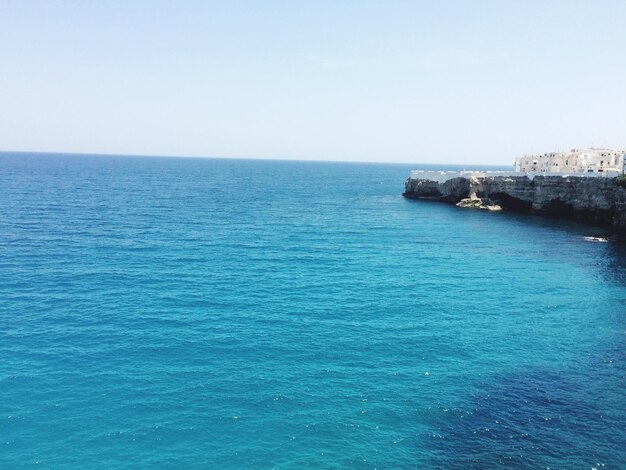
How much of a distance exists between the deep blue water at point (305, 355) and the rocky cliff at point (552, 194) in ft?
88.9

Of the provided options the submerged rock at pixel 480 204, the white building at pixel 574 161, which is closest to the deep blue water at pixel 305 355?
the submerged rock at pixel 480 204

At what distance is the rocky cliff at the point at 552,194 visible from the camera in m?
92.7

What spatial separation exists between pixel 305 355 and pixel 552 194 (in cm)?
8859

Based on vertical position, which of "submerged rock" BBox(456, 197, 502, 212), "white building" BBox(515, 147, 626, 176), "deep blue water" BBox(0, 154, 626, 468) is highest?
"white building" BBox(515, 147, 626, 176)

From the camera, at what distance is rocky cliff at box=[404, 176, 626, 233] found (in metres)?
92.7

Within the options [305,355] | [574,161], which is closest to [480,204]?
[574,161]

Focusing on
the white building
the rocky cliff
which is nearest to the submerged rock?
the rocky cliff

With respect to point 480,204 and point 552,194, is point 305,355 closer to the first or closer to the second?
point 552,194

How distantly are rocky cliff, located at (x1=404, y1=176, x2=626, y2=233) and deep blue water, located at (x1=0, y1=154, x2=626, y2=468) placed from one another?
2711cm

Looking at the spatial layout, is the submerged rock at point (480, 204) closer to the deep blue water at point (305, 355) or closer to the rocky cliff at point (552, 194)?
the rocky cliff at point (552, 194)

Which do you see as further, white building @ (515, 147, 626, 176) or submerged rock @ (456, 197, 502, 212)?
white building @ (515, 147, 626, 176)

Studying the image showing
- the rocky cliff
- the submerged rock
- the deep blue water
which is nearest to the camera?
the deep blue water

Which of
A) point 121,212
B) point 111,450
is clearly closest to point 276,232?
point 121,212

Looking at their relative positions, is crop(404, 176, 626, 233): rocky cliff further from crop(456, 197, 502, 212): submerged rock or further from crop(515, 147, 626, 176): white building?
crop(515, 147, 626, 176): white building
